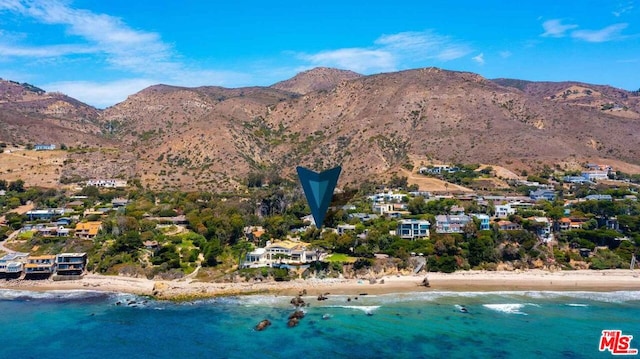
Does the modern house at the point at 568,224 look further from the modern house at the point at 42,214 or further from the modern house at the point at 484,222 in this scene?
the modern house at the point at 42,214

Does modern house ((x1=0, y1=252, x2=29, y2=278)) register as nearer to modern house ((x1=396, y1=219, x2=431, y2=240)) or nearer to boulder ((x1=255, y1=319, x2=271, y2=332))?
boulder ((x1=255, y1=319, x2=271, y2=332))

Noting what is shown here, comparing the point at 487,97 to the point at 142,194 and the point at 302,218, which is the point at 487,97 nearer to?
the point at 302,218

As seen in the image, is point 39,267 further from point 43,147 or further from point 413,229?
point 43,147

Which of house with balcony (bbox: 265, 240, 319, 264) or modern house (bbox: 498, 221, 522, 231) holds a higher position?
modern house (bbox: 498, 221, 522, 231)

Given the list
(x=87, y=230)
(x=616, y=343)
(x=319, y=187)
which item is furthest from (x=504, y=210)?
(x=319, y=187)

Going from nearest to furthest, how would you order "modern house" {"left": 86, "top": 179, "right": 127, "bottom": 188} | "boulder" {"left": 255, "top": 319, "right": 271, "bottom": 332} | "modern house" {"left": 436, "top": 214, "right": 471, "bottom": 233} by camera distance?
"boulder" {"left": 255, "top": 319, "right": 271, "bottom": 332}, "modern house" {"left": 436, "top": 214, "right": 471, "bottom": 233}, "modern house" {"left": 86, "top": 179, "right": 127, "bottom": 188}

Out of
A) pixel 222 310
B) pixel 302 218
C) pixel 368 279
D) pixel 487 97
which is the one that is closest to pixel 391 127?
pixel 487 97

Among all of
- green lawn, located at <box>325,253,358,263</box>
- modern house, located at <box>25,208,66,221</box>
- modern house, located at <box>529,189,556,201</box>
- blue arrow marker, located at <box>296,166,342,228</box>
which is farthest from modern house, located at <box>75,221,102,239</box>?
modern house, located at <box>529,189,556,201</box>

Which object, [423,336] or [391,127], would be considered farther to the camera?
[391,127]
